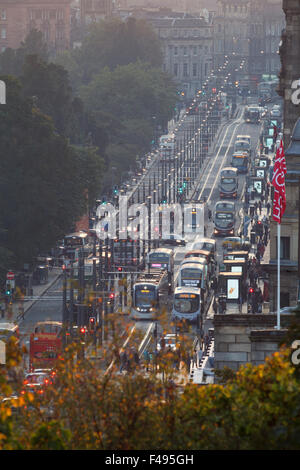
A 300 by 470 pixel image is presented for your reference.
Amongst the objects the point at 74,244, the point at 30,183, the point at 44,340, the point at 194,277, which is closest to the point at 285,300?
the point at 44,340

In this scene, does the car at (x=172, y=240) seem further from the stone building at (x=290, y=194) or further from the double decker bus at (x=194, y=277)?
the stone building at (x=290, y=194)

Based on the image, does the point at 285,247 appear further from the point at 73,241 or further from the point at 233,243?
the point at 73,241

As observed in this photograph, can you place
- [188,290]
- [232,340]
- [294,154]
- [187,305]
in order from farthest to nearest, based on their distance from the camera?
[188,290]
[187,305]
[294,154]
[232,340]

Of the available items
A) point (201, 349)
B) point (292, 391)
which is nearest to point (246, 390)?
point (292, 391)

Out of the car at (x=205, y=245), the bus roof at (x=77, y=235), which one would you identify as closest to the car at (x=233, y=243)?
the car at (x=205, y=245)

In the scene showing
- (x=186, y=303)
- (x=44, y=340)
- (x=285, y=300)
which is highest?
(x=285, y=300)

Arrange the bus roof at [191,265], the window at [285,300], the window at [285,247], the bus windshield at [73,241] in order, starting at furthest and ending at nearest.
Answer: the bus windshield at [73,241]
the bus roof at [191,265]
the window at [285,247]
the window at [285,300]
